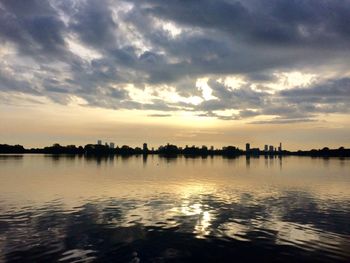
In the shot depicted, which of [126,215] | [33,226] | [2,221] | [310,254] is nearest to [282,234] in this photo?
[310,254]

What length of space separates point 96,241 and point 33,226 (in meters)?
9.47

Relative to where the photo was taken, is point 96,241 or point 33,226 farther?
point 33,226

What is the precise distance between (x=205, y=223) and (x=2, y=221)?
2355 cm

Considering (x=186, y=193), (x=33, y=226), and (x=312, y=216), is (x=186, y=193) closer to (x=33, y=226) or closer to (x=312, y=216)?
(x=312, y=216)

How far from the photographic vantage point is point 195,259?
26875 mm

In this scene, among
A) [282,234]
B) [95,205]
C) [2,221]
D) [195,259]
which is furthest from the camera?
[95,205]

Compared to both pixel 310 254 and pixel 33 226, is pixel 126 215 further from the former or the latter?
pixel 310 254

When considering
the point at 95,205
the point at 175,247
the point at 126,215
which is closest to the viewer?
the point at 175,247

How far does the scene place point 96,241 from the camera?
31141 millimetres

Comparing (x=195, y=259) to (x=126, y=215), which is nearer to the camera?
(x=195, y=259)

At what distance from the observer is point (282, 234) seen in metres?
34.6

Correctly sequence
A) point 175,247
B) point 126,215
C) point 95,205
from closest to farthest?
point 175,247 → point 126,215 → point 95,205

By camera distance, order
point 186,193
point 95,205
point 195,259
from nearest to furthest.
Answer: point 195,259, point 95,205, point 186,193

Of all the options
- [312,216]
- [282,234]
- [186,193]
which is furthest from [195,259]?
[186,193]
